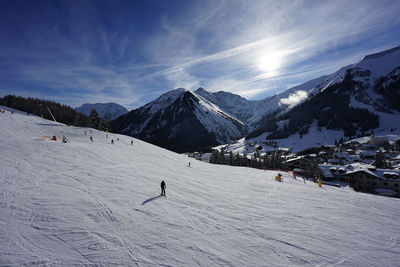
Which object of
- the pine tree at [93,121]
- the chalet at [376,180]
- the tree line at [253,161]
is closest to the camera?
the chalet at [376,180]

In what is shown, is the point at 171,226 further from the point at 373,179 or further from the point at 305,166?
the point at 373,179

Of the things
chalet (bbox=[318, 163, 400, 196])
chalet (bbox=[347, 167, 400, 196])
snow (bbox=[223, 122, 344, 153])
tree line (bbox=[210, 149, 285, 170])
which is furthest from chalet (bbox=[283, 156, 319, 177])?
snow (bbox=[223, 122, 344, 153])

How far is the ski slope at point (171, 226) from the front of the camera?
6.91m

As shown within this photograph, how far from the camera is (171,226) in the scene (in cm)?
911

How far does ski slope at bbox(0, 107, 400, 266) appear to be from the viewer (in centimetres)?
691

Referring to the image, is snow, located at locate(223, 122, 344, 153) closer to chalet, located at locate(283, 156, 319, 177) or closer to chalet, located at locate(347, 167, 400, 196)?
chalet, located at locate(283, 156, 319, 177)

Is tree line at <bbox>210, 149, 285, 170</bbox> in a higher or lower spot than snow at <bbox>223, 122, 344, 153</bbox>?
lower

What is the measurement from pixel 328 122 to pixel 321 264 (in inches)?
8729

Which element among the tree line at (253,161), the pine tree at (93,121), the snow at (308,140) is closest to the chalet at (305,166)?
the tree line at (253,161)

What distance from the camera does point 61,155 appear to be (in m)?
21.4

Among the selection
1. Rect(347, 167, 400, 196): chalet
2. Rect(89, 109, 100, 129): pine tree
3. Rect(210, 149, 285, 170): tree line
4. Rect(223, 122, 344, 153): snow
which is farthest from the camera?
Rect(223, 122, 344, 153): snow

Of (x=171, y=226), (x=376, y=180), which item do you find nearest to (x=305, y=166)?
(x=376, y=180)

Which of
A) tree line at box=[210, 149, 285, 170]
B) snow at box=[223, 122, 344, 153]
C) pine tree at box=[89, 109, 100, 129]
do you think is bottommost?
tree line at box=[210, 149, 285, 170]

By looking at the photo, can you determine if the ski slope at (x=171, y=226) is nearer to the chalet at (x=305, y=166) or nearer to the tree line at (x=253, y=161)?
the chalet at (x=305, y=166)
